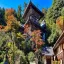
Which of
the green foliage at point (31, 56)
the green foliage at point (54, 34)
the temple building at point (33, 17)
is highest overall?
the temple building at point (33, 17)

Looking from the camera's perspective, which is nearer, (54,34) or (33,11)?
(54,34)

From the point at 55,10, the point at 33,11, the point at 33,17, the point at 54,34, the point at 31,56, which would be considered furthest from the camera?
the point at 55,10

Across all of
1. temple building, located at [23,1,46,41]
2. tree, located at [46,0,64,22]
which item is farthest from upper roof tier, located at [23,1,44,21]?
tree, located at [46,0,64,22]

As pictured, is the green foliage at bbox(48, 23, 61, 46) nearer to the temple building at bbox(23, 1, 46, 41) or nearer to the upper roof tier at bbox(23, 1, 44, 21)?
the temple building at bbox(23, 1, 46, 41)

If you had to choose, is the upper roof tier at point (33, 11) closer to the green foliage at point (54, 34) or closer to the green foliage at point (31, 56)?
the green foliage at point (54, 34)

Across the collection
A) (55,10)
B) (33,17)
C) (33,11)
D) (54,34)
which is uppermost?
(55,10)

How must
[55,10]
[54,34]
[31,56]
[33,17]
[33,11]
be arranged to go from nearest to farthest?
[31,56] < [54,34] < [33,17] < [33,11] < [55,10]

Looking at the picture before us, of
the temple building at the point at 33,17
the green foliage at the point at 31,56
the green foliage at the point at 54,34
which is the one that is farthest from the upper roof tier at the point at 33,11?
the green foliage at the point at 31,56

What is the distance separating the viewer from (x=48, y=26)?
36.1 meters

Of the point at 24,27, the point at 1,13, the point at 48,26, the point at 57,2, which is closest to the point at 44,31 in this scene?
the point at 48,26

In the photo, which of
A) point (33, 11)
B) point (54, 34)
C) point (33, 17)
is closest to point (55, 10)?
point (33, 11)

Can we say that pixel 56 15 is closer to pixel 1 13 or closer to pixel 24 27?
pixel 24 27

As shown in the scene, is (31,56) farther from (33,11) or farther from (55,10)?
(55,10)

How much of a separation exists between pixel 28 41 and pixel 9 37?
295 centimetres
